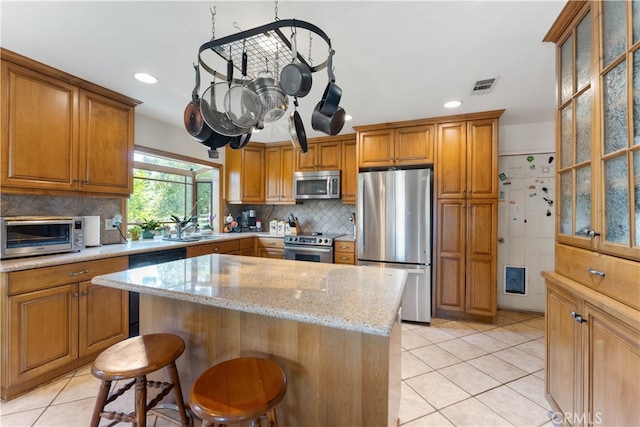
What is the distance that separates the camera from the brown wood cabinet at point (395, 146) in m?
3.25

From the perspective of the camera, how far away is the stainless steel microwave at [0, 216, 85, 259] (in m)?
1.86

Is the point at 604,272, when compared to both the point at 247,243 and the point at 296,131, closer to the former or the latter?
the point at 296,131

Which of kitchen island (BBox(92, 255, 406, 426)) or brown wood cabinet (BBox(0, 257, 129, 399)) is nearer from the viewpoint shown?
kitchen island (BBox(92, 255, 406, 426))

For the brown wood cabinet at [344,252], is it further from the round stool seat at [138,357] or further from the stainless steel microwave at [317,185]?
the round stool seat at [138,357]

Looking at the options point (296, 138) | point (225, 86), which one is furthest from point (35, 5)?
point (296, 138)

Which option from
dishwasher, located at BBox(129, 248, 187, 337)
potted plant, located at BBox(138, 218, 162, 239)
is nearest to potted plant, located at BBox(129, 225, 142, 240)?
potted plant, located at BBox(138, 218, 162, 239)

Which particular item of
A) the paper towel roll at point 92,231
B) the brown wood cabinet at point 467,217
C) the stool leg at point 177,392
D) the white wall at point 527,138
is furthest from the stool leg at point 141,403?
the white wall at point 527,138

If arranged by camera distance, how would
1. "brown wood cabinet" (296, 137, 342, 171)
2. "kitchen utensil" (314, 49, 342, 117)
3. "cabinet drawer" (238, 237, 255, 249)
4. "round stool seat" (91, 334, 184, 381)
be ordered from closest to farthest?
"round stool seat" (91, 334, 184, 381), "kitchen utensil" (314, 49, 342, 117), "cabinet drawer" (238, 237, 255, 249), "brown wood cabinet" (296, 137, 342, 171)

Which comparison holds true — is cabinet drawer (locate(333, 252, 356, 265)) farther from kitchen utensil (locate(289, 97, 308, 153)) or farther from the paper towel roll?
the paper towel roll

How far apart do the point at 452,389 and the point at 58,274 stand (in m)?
2.97

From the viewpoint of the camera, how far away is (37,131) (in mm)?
2037

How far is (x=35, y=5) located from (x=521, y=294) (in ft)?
16.8

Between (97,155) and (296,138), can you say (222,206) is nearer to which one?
(97,155)

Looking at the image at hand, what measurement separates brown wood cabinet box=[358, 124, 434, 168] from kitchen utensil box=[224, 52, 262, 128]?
2306mm
